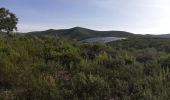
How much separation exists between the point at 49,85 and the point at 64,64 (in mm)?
2691

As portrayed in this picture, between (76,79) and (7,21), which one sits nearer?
(76,79)

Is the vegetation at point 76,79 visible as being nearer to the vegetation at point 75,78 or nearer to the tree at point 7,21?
the vegetation at point 75,78

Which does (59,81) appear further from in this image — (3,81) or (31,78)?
(3,81)

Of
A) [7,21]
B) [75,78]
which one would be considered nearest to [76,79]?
[75,78]

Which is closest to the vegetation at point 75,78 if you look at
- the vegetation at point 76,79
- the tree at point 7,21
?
the vegetation at point 76,79

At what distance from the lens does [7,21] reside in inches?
1189

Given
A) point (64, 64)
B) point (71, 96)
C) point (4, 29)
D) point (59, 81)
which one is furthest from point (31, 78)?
point (4, 29)

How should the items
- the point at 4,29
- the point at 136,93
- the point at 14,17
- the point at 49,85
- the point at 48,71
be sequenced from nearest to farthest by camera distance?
1. the point at 136,93
2. the point at 49,85
3. the point at 48,71
4. the point at 4,29
5. the point at 14,17

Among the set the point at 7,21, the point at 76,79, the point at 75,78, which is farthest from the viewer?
the point at 7,21

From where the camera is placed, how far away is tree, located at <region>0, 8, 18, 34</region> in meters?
29.6

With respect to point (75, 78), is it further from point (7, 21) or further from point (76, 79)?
point (7, 21)

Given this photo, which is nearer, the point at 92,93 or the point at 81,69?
the point at 92,93

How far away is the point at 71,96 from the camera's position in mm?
6711

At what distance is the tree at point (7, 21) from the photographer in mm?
29562
